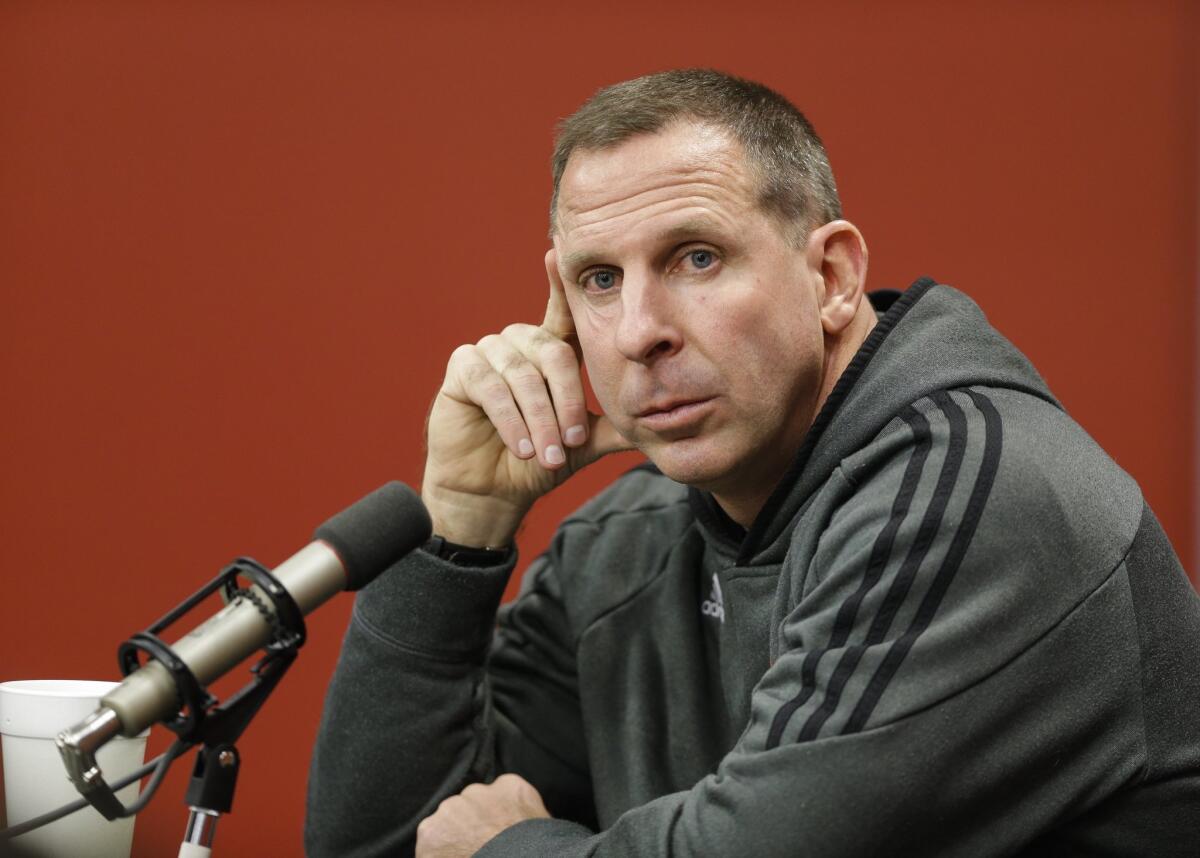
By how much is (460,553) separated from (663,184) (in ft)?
1.71

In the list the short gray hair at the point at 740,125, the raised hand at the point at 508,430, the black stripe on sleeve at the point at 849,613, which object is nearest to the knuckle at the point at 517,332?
the raised hand at the point at 508,430

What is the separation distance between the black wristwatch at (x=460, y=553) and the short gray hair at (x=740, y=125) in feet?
1.61

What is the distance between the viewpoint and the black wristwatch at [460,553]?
1695 millimetres

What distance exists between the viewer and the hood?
1.35 meters

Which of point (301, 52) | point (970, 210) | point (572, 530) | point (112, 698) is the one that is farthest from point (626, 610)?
point (301, 52)

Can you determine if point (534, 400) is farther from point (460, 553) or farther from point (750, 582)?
point (750, 582)

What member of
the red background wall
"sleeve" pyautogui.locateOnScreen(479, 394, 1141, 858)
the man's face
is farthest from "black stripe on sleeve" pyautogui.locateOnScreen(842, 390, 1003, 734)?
the red background wall

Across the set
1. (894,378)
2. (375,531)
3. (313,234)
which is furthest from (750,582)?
(313,234)

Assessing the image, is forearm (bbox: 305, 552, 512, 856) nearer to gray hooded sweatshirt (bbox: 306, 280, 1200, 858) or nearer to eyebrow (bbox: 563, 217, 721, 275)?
gray hooded sweatshirt (bbox: 306, 280, 1200, 858)

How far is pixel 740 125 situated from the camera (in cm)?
153

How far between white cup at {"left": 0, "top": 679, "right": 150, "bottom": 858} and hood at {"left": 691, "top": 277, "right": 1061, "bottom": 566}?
0.67m

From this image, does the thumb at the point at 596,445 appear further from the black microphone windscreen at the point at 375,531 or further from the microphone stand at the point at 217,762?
the microphone stand at the point at 217,762

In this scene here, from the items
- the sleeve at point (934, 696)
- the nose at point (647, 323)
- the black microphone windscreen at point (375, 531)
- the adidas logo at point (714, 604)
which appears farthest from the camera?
the adidas logo at point (714, 604)

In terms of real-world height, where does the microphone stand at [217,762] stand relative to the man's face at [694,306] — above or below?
below
